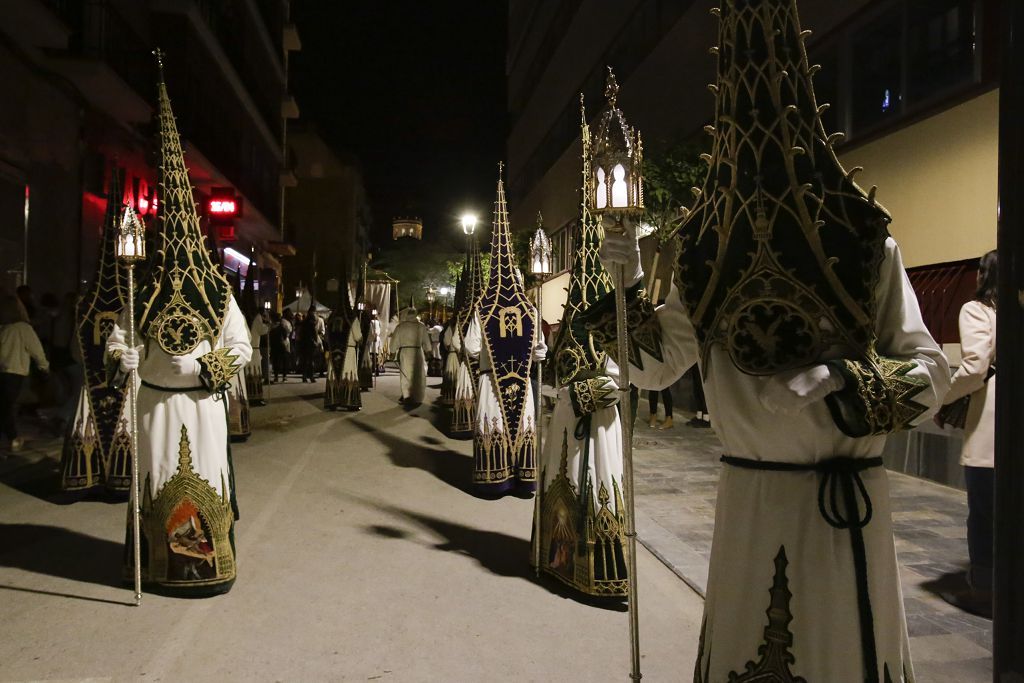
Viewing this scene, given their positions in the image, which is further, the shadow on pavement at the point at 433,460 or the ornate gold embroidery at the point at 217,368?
the shadow on pavement at the point at 433,460

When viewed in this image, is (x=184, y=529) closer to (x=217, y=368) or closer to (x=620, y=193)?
(x=217, y=368)

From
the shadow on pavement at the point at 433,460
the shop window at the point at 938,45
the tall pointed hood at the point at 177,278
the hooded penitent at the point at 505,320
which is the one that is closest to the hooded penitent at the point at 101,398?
the tall pointed hood at the point at 177,278

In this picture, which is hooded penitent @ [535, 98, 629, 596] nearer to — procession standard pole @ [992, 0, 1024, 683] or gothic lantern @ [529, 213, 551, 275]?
gothic lantern @ [529, 213, 551, 275]

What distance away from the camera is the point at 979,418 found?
4.81m

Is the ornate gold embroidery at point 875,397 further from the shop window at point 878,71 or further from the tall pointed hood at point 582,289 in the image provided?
the shop window at point 878,71

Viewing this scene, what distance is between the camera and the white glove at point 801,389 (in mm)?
2119

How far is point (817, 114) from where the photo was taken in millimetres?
2330

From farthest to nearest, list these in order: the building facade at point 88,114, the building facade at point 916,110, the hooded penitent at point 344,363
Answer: the hooded penitent at point 344,363 → the building facade at point 88,114 → the building facade at point 916,110

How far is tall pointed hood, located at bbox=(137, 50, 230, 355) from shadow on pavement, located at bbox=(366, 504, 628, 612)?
2.76 meters

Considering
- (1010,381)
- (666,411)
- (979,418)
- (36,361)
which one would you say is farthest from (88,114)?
(1010,381)

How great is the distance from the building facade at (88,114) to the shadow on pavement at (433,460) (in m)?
5.19

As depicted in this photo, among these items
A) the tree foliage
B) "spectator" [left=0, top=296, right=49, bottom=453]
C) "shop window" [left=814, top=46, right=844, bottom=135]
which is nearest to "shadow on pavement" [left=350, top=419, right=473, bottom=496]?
"spectator" [left=0, top=296, right=49, bottom=453]

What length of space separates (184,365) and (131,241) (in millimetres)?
1031

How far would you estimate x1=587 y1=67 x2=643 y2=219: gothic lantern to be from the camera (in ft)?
9.02
